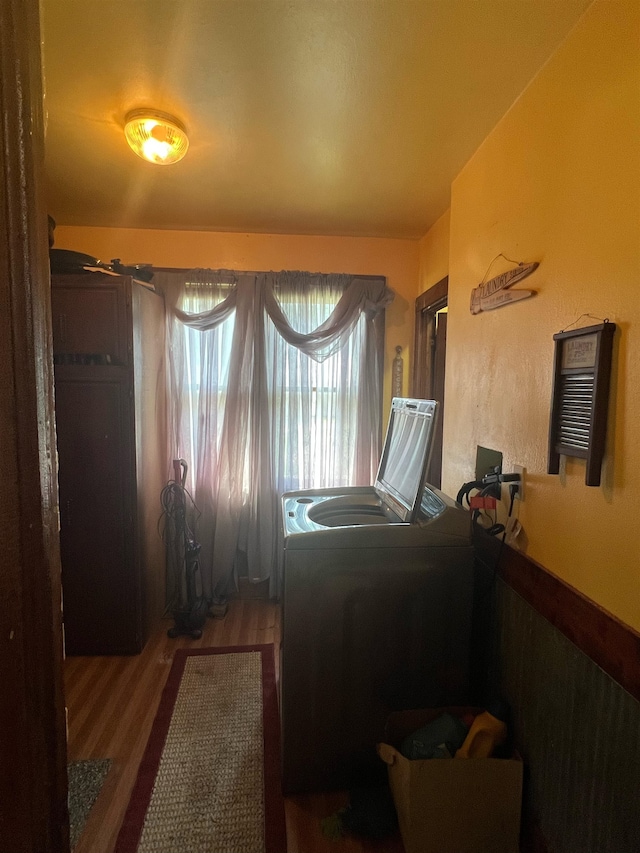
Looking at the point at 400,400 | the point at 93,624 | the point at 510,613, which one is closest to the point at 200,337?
the point at 400,400

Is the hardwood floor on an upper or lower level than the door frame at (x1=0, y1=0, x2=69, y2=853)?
lower

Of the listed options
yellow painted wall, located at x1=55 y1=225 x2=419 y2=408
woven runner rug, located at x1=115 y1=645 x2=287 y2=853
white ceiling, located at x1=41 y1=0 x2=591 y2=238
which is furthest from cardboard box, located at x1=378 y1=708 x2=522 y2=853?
white ceiling, located at x1=41 y1=0 x2=591 y2=238

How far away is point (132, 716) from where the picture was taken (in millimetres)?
1783

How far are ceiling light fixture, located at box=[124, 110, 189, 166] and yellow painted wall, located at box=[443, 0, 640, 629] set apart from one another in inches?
47.4

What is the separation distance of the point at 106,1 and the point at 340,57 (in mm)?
651

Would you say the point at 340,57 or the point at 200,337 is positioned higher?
the point at 340,57

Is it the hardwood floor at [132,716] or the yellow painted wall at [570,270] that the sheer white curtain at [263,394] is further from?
the yellow painted wall at [570,270]

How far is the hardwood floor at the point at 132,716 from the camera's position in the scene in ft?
4.28

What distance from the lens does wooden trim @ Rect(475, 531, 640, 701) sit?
0.89 metres

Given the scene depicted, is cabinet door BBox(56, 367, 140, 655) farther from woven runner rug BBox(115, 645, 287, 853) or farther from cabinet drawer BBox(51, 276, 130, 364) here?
woven runner rug BBox(115, 645, 287, 853)

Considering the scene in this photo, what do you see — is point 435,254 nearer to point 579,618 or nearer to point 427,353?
point 427,353

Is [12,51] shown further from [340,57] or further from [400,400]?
[400,400]

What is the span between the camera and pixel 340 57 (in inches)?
49.5

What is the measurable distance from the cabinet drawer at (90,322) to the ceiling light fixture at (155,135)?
0.66 meters
